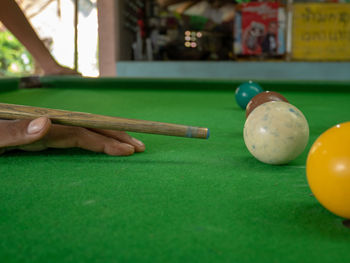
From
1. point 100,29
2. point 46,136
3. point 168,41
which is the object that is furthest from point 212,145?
point 168,41

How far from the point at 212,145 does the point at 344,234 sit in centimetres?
84

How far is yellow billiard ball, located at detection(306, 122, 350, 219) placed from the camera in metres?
0.79

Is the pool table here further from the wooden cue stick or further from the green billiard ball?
the green billiard ball

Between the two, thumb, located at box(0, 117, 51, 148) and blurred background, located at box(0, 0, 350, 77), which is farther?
blurred background, located at box(0, 0, 350, 77)

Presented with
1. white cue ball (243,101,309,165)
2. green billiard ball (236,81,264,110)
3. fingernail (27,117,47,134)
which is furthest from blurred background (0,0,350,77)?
white cue ball (243,101,309,165)

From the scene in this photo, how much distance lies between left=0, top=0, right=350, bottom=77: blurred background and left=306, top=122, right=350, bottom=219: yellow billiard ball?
164 inches

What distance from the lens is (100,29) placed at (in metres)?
7.12

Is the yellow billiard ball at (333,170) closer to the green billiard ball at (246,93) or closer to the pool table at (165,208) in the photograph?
the pool table at (165,208)

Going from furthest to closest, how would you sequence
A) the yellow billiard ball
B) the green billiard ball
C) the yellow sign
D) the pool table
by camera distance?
1. the yellow sign
2. the green billiard ball
3. the yellow billiard ball
4. the pool table

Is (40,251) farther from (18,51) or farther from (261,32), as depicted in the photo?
(18,51)

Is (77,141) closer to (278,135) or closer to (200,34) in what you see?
(278,135)

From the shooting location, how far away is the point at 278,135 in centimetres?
127

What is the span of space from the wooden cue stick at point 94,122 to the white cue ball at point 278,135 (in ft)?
0.55

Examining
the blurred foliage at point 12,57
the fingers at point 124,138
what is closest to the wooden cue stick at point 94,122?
the fingers at point 124,138
